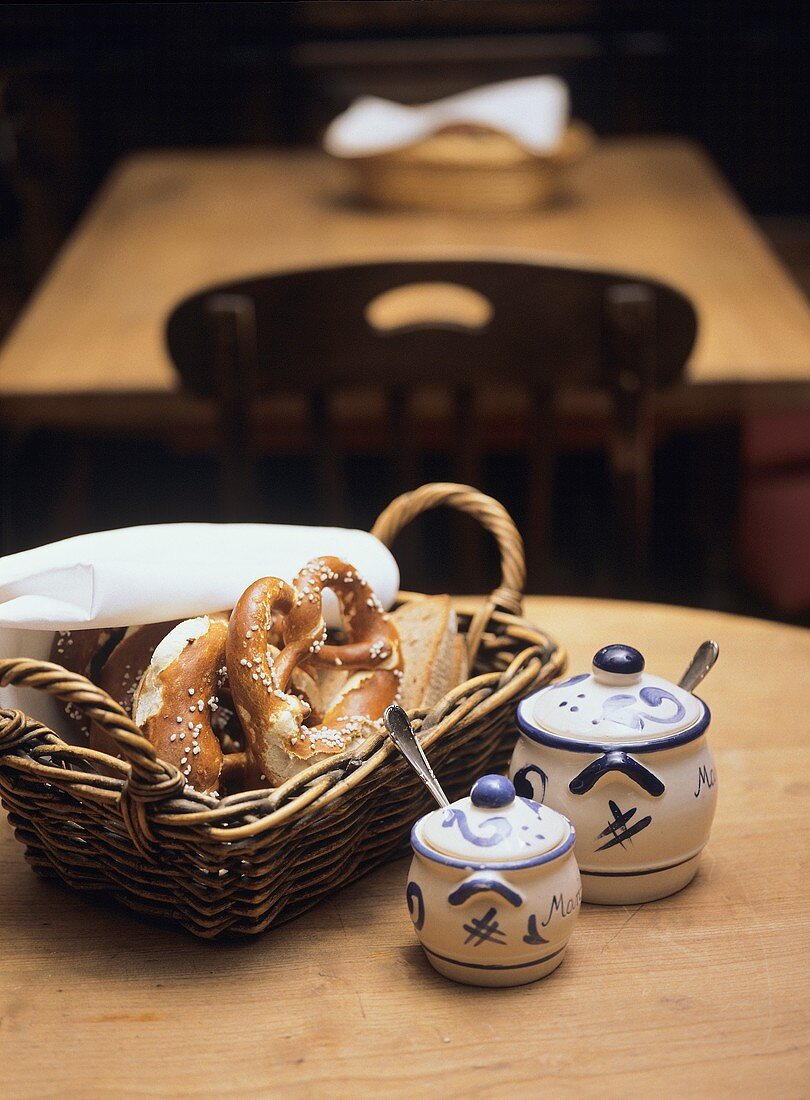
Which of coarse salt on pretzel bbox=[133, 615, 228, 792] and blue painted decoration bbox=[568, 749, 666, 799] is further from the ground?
coarse salt on pretzel bbox=[133, 615, 228, 792]

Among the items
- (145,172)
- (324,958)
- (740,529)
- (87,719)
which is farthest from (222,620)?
(145,172)

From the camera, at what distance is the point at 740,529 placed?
2.04 meters

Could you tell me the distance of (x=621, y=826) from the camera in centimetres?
80

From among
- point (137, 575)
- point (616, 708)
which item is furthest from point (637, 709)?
point (137, 575)

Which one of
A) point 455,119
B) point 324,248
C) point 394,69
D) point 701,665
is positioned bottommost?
point 394,69

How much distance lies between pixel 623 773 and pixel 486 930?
13 centimetres

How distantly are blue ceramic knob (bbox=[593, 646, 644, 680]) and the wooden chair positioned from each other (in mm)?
637

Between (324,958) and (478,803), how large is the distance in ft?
0.49

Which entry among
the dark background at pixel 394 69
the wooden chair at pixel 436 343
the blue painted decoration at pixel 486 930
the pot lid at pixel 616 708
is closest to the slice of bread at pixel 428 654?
the pot lid at pixel 616 708

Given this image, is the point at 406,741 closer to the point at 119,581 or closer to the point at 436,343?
the point at 119,581

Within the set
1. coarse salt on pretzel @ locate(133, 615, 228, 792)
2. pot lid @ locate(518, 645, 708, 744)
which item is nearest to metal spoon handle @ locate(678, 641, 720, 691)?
pot lid @ locate(518, 645, 708, 744)

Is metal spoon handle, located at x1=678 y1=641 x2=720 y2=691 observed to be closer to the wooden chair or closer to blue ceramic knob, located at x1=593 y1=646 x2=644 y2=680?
blue ceramic knob, located at x1=593 y1=646 x2=644 y2=680

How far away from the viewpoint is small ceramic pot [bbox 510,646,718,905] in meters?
0.80

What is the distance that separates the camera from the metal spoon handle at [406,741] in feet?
2.65
